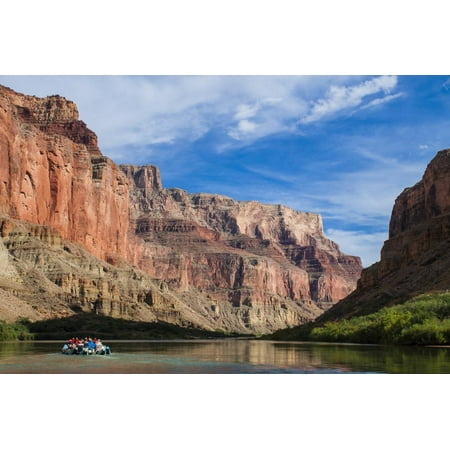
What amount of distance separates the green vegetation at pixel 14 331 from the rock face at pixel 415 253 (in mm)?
48189

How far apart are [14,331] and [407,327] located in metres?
52.7

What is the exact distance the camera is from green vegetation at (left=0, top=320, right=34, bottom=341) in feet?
299

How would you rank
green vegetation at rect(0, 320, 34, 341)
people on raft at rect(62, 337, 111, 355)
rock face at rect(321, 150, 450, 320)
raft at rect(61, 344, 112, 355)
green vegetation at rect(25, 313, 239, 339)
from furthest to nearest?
1. green vegetation at rect(25, 313, 239, 339)
2. rock face at rect(321, 150, 450, 320)
3. green vegetation at rect(0, 320, 34, 341)
4. people on raft at rect(62, 337, 111, 355)
5. raft at rect(61, 344, 112, 355)

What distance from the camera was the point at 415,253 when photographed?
383 ft

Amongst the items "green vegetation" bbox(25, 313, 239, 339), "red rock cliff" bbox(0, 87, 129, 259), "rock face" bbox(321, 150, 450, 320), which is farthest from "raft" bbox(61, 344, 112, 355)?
"red rock cliff" bbox(0, 87, 129, 259)

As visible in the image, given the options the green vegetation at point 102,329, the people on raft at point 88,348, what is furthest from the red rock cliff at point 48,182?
the people on raft at point 88,348

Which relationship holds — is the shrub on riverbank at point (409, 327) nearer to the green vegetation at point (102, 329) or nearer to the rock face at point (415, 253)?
the rock face at point (415, 253)

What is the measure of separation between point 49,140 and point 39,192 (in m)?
17.5

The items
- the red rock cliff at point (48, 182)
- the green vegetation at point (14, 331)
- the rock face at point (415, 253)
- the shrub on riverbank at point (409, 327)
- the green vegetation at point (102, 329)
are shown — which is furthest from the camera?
the red rock cliff at point (48, 182)

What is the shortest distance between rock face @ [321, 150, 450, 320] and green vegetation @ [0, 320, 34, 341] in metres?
48.2

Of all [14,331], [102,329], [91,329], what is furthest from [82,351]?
[102,329]

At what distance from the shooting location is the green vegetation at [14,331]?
299 ft

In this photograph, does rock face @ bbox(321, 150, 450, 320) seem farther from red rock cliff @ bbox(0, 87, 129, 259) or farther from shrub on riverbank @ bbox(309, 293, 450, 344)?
red rock cliff @ bbox(0, 87, 129, 259)
